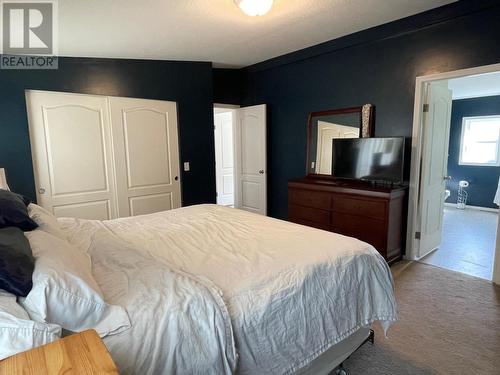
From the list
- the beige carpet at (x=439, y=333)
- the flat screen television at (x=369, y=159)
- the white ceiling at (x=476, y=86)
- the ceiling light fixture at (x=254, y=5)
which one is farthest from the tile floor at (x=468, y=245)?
the ceiling light fixture at (x=254, y=5)

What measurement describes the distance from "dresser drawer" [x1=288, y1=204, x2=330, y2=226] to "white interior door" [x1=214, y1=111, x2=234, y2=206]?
2.74 meters

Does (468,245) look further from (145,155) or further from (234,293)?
(145,155)

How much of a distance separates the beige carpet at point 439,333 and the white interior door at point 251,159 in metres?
2.56

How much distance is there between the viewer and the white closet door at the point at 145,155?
378 centimetres

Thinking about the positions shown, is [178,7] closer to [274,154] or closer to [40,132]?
[40,132]

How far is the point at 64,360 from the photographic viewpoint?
76 centimetres

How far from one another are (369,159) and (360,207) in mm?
571

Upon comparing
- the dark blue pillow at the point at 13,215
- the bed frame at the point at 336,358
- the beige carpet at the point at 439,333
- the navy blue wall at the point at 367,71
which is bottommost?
the beige carpet at the point at 439,333

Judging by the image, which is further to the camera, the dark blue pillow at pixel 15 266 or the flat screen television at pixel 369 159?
the flat screen television at pixel 369 159

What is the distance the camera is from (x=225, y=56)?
409 cm

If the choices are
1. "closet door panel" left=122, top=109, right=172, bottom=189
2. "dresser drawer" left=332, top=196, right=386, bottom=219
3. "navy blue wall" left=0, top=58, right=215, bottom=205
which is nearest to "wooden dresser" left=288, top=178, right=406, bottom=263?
"dresser drawer" left=332, top=196, right=386, bottom=219

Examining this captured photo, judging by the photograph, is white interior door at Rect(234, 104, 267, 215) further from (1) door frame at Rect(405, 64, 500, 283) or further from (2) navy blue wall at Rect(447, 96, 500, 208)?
(2) navy blue wall at Rect(447, 96, 500, 208)

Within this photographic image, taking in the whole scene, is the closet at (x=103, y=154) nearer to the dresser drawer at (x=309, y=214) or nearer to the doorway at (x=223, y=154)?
the dresser drawer at (x=309, y=214)

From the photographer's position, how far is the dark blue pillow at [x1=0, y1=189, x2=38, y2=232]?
1.35 meters
